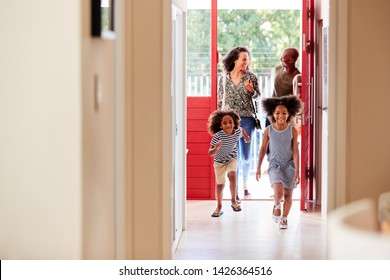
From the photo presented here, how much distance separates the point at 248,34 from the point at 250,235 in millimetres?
3061

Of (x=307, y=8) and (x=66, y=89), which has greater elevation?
(x=307, y=8)

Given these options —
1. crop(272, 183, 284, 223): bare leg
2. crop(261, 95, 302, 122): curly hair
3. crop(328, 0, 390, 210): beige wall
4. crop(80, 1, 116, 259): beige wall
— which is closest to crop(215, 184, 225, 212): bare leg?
crop(272, 183, 284, 223): bare leg

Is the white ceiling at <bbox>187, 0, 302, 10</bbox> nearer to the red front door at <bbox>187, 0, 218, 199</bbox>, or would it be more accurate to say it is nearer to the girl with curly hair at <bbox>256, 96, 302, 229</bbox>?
the red front door at <bbox>187, 0, 218, 199</bbox>

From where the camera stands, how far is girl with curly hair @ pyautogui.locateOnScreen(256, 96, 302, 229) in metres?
5.93

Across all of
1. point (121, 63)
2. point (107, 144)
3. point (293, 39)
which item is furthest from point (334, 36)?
point (293, 39)

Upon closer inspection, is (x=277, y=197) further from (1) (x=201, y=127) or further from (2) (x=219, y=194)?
(1) (x=201, y=127)

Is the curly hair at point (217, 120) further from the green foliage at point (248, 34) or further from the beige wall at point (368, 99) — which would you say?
the beige wall at point (368, 99)

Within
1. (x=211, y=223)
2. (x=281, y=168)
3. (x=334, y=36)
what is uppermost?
(x=334, y=36)

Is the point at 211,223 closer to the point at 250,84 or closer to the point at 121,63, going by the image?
the point at 250,84

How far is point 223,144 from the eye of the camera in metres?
6.50

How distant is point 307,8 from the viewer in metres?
6.56
